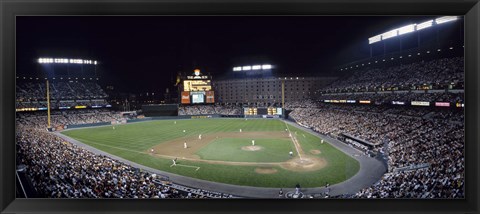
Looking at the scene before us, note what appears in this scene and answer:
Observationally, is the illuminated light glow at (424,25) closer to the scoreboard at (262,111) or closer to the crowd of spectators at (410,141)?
the crowd of spectators at (410,141)

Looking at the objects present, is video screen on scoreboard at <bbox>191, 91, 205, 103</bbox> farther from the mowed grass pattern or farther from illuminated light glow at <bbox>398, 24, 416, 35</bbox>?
illuminated light glow at <bbox>398, 24, 416, 35</bbox>

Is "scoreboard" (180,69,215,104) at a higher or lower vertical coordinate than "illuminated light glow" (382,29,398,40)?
lower

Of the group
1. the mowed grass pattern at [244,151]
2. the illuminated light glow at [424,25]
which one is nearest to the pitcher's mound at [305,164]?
the mowed grass pattern at [244,151]

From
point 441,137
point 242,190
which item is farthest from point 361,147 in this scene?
point 242,190

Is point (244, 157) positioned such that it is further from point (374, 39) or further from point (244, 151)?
point (374, 39)

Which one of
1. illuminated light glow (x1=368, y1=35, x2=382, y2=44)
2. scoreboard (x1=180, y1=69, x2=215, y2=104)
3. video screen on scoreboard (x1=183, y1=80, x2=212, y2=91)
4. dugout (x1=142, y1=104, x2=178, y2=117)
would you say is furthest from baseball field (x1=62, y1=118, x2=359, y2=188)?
video screen on scoreboard (x1=183, y1=80, x2=212, y2=91)

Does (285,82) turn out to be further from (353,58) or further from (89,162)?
(89,162)

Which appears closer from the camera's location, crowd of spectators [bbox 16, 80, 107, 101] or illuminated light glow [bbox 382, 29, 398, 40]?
illuminated light glow [bbox 382, 29, 398, 40]

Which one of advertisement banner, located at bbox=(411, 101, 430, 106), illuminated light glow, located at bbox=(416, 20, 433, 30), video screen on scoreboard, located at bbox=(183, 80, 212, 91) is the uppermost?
illuminated light glow, located at bbox=(416, 20, 433, 30)
